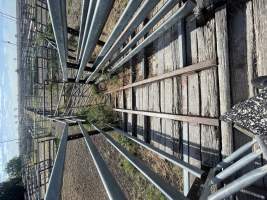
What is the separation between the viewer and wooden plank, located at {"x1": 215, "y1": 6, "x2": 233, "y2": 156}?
251 cm

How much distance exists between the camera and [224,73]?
2541 millimetres

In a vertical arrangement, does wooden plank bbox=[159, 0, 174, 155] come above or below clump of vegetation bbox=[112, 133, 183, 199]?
above

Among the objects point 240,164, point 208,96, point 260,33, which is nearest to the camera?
point 240,164

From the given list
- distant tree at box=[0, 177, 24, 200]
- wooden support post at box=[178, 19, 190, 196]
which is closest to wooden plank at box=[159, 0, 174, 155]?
wooden support post at box=[178, 19, 190, 196]

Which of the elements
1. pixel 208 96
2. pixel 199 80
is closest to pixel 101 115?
pixel 199 80

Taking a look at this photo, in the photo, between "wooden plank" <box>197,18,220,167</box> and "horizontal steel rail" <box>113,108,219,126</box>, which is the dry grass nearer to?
"horizontal steel rail" <box>113,108,219,126</box>

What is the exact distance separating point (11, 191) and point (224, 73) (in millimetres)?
16423

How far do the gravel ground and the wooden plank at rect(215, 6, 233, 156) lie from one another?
434 cm

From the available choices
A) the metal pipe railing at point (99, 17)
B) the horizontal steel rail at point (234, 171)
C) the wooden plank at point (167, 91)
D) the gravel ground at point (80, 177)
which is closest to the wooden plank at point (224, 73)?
the horizontal steel rail at point (234, 171)

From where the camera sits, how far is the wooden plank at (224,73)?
2.51 m

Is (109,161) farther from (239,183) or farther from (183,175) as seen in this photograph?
(239,183)

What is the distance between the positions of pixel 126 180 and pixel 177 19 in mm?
3055

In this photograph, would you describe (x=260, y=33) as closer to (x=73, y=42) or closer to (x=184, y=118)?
(x=184, y=118)

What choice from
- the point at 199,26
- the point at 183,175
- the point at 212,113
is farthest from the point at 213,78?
the point at 183,175
